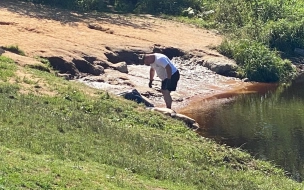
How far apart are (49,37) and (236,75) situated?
628cm

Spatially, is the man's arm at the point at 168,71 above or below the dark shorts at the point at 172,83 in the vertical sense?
→ above

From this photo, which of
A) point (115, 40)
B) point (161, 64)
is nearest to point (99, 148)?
point (161, 64)

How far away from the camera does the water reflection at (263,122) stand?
1452 cm

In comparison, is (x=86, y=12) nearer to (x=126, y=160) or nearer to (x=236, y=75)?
(x=236, y=75)

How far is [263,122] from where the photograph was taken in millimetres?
17297

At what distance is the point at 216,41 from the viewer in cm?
2536

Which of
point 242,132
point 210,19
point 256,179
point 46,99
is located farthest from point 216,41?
point 256,179

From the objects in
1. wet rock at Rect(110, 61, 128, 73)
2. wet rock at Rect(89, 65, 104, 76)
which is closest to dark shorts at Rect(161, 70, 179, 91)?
wet rock at Rect(89, 65, 104, 76)

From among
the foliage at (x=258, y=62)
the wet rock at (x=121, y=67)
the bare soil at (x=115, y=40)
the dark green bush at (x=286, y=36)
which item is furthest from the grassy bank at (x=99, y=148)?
the dark green bush at (x=286, y=36)

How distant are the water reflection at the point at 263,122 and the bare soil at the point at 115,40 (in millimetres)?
732

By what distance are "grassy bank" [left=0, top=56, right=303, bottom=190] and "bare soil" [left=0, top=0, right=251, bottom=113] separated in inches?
112

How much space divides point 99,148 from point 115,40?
1196cm

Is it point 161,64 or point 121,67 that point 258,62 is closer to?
point 121,67

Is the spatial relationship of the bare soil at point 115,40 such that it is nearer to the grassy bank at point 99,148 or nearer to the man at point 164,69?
the man at point 164,69
